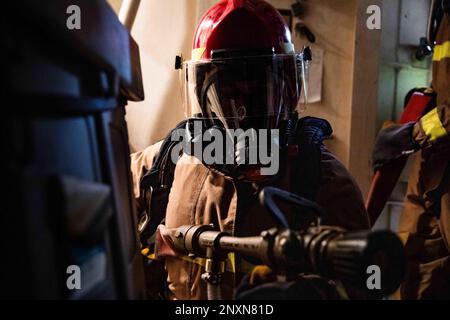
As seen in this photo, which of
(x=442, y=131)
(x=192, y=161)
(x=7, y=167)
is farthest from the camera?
(x=442, y=131)

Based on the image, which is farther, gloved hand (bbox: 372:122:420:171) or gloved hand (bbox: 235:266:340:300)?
gloved hand (bbox: 372:122:420:171)

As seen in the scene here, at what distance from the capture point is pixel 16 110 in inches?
16.4

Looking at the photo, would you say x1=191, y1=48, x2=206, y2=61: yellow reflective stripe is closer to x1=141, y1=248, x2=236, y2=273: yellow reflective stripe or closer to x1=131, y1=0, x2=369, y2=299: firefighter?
x1=131, y1=0, x2=369, y2=299: firefighter

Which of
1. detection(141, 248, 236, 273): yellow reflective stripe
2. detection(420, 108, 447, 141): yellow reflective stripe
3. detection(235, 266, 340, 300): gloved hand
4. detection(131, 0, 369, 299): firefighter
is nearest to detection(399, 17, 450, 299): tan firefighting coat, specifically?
detection(420, 108, 447, 141): yellow reflective stripe

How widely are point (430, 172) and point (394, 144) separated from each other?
0.52 ft

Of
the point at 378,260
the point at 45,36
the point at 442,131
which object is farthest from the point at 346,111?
the point at 45,36

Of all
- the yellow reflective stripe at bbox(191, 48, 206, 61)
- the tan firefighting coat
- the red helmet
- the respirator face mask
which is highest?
the red helmet

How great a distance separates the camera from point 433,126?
1527mm

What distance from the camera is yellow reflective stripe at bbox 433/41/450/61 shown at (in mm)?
1557

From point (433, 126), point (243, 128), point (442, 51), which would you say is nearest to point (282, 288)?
point (243, 128)
